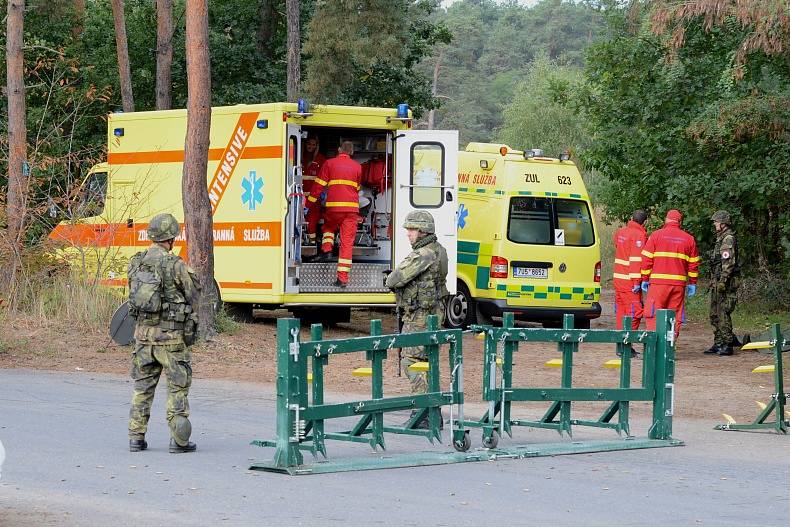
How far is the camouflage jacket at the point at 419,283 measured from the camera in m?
10.3

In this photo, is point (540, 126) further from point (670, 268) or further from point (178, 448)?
point (178, 448)

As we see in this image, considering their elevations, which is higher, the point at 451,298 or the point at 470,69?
the point at 470,69

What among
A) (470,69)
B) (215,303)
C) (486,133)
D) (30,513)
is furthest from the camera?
(470,69)

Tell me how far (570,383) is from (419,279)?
1529 mm

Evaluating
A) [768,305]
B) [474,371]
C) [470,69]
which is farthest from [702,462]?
[470,69]

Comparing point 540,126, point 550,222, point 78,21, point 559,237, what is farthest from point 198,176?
point 540,126

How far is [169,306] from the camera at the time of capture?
912 cm

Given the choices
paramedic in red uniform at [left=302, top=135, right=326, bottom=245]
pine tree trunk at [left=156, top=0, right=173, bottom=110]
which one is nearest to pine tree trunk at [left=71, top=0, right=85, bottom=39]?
pine tree trunk at [left=156, top=0, right=173, bottom=110]

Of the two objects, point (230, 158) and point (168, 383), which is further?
point (230, 158)

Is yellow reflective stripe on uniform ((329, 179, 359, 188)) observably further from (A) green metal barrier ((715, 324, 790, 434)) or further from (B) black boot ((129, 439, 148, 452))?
(B) black boot ((129, 439, 148, 452))

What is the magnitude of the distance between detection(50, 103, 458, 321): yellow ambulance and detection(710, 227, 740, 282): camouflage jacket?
135 inches

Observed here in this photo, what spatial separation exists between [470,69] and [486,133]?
9042 millimetres

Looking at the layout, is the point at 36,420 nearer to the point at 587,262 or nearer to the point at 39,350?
the point at 39,350

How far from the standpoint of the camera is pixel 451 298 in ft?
61.1
